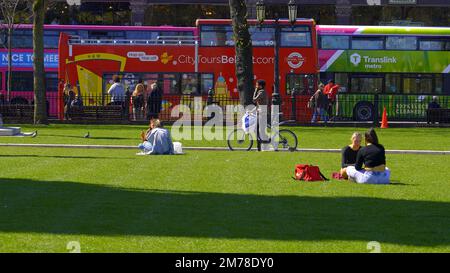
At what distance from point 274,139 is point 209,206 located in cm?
1265

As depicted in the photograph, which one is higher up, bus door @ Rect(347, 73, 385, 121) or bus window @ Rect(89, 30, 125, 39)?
bus window @ Rect(89, 30, 125, 39)

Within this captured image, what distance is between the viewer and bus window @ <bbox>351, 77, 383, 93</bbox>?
4731cm

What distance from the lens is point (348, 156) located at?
1953cm

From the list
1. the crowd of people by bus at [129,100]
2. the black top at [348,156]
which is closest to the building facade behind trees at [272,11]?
the crowd of people by bus at [129,100]

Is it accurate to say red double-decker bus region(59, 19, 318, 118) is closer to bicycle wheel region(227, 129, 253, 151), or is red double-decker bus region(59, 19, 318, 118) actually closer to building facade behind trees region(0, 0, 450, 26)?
building facade behind trees region(0, 0, 450, 26)

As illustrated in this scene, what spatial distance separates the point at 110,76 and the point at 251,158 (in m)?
23.1

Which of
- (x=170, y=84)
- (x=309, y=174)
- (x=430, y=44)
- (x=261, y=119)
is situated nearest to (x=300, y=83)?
(x=170, y=84)

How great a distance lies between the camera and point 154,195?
16.1m

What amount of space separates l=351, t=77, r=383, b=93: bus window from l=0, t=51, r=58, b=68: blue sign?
1391cm

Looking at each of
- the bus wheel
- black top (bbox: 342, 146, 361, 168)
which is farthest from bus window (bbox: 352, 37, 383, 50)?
black top (bbox: 342, 146, 361, 168)

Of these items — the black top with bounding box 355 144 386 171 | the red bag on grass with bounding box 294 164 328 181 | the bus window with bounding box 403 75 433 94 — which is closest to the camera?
the black top with bounding box 355 144 386 171

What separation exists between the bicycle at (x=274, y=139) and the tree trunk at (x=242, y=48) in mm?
13392

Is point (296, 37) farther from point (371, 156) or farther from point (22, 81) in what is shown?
point (371, 156)

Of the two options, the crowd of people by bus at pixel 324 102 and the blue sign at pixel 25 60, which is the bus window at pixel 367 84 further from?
the blue sign at pixel 25 60
